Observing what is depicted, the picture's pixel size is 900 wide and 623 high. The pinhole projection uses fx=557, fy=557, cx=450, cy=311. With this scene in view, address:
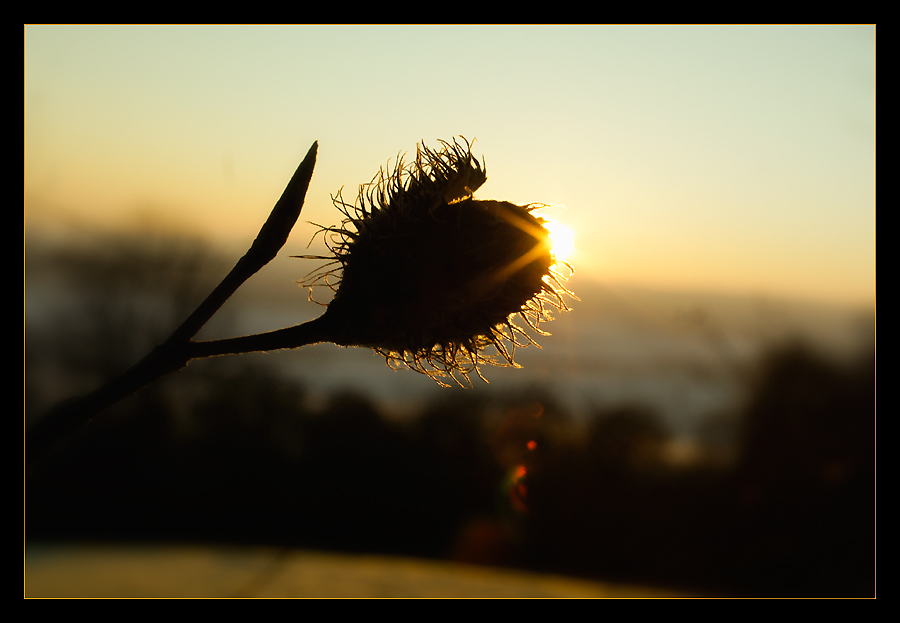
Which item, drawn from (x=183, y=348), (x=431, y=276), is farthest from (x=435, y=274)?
(x=183, y=348)

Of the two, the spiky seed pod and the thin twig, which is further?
the spiky seed pod

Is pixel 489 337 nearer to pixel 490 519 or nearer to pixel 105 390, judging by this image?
pixel 105 390

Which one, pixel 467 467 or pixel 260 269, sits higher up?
pixel 260 269

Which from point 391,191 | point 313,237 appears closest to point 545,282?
point 391,191

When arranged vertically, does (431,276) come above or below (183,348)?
above

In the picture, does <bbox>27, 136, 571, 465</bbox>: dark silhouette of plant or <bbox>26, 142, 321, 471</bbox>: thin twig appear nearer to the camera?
<bbox>26, 142, 321, 471</bbox>: thin twig

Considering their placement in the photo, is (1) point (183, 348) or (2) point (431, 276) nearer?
(1) point (183, 348)

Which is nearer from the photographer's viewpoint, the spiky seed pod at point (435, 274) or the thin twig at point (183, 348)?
the thin twig at point (183, 348)

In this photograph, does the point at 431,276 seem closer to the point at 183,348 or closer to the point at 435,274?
the point at 435,274
